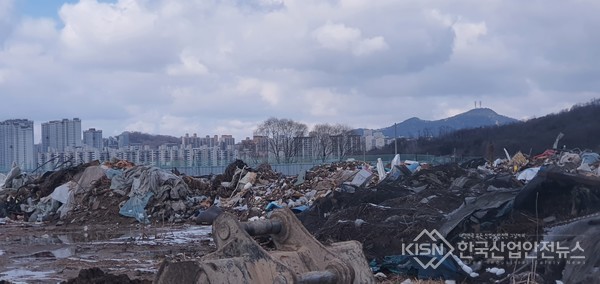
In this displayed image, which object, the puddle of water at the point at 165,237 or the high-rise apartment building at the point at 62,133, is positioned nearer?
the puddle of water at the point at 165,237

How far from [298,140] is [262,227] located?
246 feet

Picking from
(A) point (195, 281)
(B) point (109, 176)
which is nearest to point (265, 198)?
(B) point (109, 176)

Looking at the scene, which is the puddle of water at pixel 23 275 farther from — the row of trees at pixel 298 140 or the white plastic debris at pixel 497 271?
the row of trees at pixel 298 140

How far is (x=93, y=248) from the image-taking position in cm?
1545

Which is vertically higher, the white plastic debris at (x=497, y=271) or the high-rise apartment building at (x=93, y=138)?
the high-rise apartment building at (x=93, y=138)

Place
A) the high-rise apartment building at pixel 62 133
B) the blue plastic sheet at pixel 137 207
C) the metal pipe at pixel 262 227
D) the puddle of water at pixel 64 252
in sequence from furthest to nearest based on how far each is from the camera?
the high-rise apartment building at pixel 62 133 → the blue plastic sheet at pixel 137 207 → the puddle of water at pixel 64 252 → the metal pipe at pixel 262 227

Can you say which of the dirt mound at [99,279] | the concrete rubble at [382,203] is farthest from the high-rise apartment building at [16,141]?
the dirt mound at [99,279]

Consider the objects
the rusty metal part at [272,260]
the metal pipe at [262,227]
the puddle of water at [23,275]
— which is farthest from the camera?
the puddle of water at [23,275]

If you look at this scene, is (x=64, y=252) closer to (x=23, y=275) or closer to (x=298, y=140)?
(x=23, y=275)

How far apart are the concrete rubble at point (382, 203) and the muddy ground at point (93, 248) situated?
174 centimetres

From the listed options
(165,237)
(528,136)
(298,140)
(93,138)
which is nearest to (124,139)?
(93,138)

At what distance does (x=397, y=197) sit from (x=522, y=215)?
4.74 meters

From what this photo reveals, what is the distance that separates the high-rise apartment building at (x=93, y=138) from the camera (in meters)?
94.8

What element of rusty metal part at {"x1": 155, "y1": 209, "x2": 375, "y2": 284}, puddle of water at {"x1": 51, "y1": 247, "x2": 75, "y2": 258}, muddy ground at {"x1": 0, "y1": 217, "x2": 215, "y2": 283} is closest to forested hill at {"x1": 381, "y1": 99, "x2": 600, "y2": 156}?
muddy ground at {"x1": 0, "y1": 217, "x2": 215, "y2": 283}
